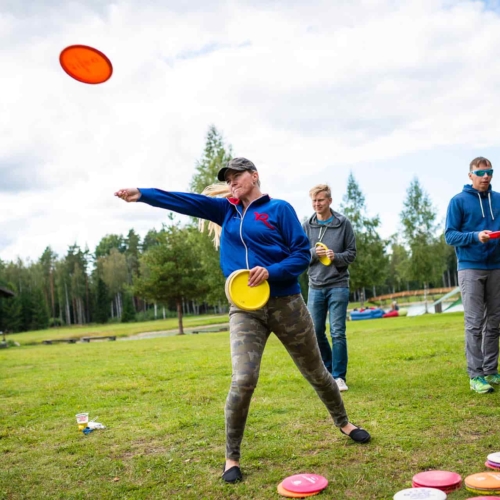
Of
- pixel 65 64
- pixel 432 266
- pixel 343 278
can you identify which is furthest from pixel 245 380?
pixel 432 266

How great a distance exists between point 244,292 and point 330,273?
3.13 metres

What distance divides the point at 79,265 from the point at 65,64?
93254 millimetres

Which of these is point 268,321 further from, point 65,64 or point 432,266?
point 432,266

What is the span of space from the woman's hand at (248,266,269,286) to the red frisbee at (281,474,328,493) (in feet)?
4.45

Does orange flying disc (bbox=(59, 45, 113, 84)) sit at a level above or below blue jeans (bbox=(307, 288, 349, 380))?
above

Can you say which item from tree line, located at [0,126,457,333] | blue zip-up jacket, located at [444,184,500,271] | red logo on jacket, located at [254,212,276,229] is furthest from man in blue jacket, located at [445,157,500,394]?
tree line, located at [0,126,457,333]

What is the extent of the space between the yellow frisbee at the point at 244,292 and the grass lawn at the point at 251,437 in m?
1.24

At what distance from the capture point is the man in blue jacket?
6023 mm

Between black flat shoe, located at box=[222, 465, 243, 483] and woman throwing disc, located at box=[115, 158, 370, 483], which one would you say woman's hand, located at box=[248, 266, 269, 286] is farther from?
black flat shoe, located at box=[222, 465, 243, 483]

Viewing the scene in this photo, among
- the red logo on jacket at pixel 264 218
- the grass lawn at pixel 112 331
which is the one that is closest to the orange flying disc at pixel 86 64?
the red logo on jacket at pixel 264 218

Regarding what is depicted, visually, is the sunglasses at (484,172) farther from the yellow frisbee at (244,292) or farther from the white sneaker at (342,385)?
the yellow frisbee at (244,292)

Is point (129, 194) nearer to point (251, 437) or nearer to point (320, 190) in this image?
point (251, 437)

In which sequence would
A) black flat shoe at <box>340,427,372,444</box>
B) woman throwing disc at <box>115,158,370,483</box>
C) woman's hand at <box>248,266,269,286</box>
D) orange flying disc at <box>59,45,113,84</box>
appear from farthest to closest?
orange flying disc at <box>59,45,113,84</box>
black flat shoe at <box>340,427,372,444</box>
woman throwing disc at <box>115,158,370,483</box>
woman's hand at <box>248,266,269,286</box>

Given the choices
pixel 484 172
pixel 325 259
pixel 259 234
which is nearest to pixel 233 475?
pixel 259 234
